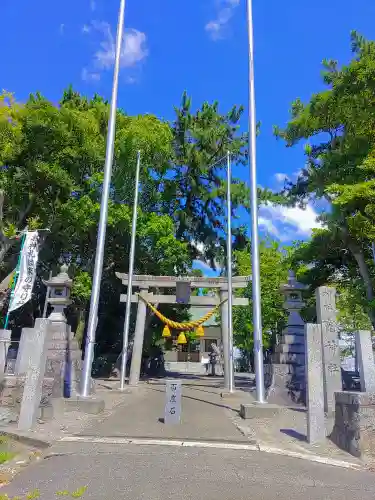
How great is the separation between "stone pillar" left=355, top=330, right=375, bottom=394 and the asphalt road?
69.3 inches

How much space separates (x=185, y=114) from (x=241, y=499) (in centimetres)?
2449

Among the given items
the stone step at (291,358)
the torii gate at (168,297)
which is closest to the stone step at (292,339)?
the stone step at (291,358)

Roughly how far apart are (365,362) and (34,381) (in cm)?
570

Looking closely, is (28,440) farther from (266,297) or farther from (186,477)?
(266,297)

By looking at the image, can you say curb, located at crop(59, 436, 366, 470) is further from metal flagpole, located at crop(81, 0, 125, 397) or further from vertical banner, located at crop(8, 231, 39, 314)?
vertical banner, located at crop(8, 231, 39, 314)

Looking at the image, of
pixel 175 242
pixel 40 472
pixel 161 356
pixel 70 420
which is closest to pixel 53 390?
pixel 70 420

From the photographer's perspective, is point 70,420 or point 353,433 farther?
point 70,420

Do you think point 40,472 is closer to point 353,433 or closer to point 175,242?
point 353,433

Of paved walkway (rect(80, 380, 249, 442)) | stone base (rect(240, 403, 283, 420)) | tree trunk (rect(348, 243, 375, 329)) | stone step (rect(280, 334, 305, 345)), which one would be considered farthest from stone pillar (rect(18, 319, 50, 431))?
tree trunk (rect(348, 243, 375, 329))

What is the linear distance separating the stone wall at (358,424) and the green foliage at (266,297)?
63.8 ft

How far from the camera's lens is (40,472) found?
4.76 m

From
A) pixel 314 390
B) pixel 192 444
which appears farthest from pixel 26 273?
pixel 314 390

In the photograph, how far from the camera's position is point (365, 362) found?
6.86 m

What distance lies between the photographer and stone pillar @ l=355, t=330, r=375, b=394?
262 inches
